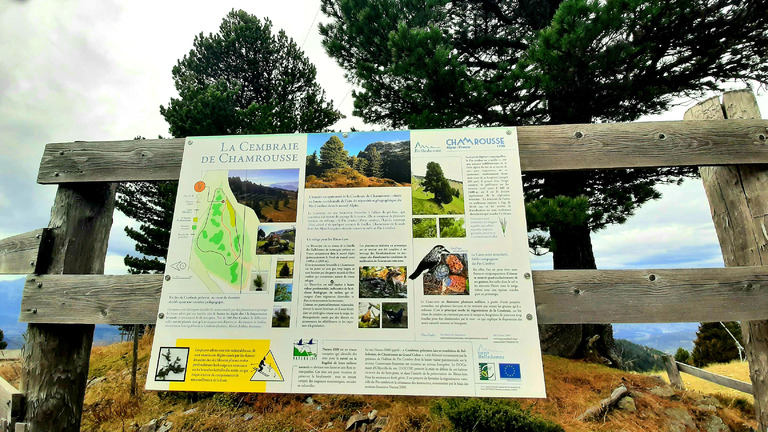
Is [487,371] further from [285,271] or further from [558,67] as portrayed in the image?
[558,67]

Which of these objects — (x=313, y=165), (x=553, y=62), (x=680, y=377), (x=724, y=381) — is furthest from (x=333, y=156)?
(x=680, y=377)

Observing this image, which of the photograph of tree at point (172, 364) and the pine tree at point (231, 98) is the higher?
the pine tree at point (231, 98)

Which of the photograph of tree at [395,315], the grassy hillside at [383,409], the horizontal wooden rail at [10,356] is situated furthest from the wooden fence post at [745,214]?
the horizontal wooden rail at [10,356]

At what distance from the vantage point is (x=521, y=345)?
2.09 meters

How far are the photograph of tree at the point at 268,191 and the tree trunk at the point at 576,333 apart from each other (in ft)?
17.3

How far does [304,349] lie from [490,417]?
2.04 metres

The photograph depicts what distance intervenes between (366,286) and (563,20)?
4.47 meters

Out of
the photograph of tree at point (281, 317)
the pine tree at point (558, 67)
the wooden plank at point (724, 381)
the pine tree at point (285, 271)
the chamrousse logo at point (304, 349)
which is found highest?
the pine tree at point (558, 67)

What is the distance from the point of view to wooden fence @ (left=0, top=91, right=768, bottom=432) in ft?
7.12

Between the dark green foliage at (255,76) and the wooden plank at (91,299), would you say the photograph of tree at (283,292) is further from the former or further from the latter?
the dark green foliage at (255,76)

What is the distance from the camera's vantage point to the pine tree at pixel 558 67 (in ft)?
15.7

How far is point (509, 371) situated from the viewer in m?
2.05

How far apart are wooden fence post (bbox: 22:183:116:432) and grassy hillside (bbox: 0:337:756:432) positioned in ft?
4.74

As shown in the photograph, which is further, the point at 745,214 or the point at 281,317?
the point at 745,214
